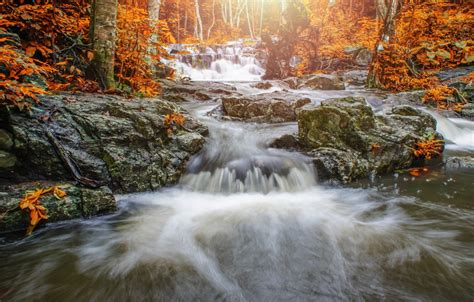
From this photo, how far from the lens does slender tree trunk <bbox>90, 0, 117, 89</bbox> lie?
178 inches

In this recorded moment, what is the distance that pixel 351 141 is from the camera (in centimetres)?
448

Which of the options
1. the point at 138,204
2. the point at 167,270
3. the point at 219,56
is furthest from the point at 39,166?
the point at 219,56

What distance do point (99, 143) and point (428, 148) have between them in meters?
5.53

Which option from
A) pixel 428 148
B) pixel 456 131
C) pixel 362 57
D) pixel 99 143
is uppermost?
pixel 362 57

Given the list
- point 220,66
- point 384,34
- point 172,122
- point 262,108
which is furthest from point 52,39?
point 220,66

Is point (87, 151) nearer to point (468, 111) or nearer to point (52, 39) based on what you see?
point (52, 39)

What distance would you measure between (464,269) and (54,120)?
4407 mm

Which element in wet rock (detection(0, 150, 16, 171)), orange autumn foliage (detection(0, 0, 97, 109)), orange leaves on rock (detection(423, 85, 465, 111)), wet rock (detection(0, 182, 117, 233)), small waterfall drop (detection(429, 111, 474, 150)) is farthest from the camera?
orange leaves on rock (detection(423, 85, 465, 111))

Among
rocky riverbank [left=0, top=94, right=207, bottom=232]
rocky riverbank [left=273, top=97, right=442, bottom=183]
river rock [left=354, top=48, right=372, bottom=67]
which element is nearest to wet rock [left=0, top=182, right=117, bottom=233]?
rocky riverbank [left=0, top=94, right=207, bottom=232]

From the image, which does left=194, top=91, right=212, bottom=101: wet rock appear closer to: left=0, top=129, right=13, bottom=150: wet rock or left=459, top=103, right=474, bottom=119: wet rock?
left=0, top=129, right=13, bottom=150: wet rock

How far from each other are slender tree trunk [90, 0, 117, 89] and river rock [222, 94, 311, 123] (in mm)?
3003

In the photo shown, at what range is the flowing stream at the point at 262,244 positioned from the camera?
1.94m

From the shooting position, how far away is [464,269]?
2133 mm

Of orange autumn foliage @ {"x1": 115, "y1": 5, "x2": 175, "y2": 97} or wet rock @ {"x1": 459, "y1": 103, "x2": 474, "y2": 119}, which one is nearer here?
orange autumn foliage @ {"x1": 115, "y1": 5, "x2": 175, "y2": 97}
